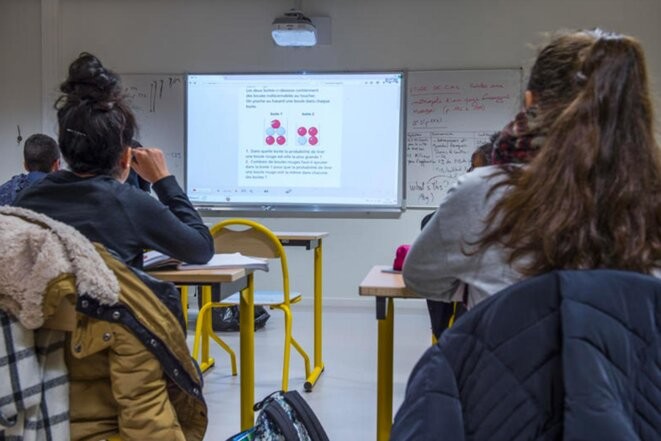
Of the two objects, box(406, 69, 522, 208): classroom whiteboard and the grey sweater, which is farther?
box(406, 69, 522, 208): classroom whiteboard

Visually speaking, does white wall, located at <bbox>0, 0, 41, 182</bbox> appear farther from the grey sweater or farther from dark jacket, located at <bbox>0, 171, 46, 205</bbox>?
the grey sweater

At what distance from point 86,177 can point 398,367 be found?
2.22 metres

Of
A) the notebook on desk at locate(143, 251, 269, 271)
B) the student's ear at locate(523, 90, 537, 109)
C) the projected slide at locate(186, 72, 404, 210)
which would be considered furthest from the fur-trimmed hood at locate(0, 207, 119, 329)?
the projected slide at locate(186, 72, 404, 210)

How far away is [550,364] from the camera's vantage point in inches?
22.5

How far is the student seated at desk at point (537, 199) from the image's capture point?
725mm

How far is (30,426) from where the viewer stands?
0.93 metres

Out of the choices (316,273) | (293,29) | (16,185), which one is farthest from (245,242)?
(293,29)

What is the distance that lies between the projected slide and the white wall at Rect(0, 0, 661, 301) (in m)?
0.16

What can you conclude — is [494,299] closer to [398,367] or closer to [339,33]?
[398,367]

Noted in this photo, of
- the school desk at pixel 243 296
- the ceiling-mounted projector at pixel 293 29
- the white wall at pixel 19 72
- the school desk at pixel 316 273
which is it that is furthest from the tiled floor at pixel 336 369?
the white wall at pixel 19 72

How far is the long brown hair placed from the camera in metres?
0.71

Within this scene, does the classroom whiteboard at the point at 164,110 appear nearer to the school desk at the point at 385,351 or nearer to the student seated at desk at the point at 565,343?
the school desk at the point at 385,351

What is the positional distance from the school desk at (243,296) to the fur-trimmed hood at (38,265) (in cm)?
40

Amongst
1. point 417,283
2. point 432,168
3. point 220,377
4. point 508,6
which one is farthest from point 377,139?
point 417,283
